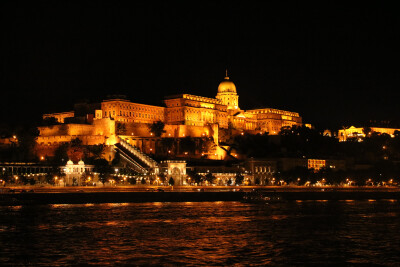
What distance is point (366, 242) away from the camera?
35.7 meters

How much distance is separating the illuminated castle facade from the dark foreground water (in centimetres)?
3660

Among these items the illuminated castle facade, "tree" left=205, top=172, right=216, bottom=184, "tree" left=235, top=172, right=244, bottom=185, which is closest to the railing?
the illuminated castle facade

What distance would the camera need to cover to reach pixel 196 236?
125 feet

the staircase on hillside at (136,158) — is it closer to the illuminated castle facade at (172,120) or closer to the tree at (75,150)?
the illuminated castle facade at (172,120)

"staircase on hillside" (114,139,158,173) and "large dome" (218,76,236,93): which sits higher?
"large dome" (218,76,236,93)

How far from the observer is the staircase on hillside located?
8519 cm

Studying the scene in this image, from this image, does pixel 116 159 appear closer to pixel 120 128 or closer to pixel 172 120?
pixel 120 128

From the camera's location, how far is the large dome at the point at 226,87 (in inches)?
5615

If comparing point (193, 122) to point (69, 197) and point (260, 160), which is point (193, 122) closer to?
point (260, 160)

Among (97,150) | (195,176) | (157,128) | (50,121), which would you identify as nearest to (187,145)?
(157,128)

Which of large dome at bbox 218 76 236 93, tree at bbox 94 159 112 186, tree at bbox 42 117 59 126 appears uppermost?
large dome at bbox 218 76 236 93

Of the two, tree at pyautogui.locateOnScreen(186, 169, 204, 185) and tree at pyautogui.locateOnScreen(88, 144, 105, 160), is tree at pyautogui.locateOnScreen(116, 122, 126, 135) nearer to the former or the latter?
tree at pyautogui.locateOnScreen(88, 144, 105, 160)

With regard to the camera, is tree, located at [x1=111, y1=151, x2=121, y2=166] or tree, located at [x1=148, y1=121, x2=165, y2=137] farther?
tree, located at [x1=148, y1=121, x2=165, y2=137]

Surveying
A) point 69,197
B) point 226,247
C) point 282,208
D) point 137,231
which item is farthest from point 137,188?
point 226,247
